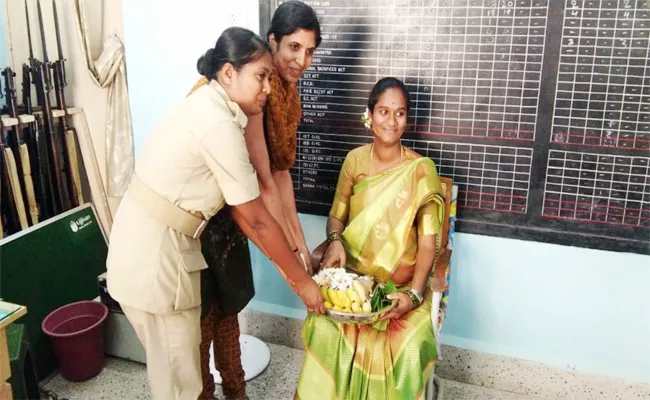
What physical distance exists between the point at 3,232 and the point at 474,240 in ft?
7.89

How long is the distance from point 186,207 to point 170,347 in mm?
512

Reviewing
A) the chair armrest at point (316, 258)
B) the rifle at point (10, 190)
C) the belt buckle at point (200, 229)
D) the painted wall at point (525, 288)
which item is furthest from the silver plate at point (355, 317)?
the rifle at point (10, 190)

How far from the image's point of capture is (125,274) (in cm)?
197

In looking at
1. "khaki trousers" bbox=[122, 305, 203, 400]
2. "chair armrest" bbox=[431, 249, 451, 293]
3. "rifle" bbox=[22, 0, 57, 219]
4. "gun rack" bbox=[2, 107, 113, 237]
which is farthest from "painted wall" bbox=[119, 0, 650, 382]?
"khaki trousers" bbox=[122, 305, 203, 400]

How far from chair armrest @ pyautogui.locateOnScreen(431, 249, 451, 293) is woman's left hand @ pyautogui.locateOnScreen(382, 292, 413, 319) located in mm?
107

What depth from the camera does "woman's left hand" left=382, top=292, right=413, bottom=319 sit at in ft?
7.28

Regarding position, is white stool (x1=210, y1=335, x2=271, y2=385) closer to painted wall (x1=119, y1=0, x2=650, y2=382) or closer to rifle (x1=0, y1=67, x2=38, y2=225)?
painted wall (x1=119, y1=0, x2=650, y2=382)

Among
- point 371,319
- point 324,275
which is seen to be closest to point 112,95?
point 324,275

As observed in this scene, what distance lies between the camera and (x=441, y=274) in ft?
7.48

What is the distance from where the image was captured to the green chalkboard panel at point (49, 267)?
9.09ft

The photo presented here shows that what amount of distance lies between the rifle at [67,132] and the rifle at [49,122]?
0.13 feet

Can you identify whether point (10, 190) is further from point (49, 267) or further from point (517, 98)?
point (517, 98)

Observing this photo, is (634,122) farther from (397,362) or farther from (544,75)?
(397,362)

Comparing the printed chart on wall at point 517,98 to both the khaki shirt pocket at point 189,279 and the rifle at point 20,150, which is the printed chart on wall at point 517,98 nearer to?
the khaki shirt pocket at point 189,279
